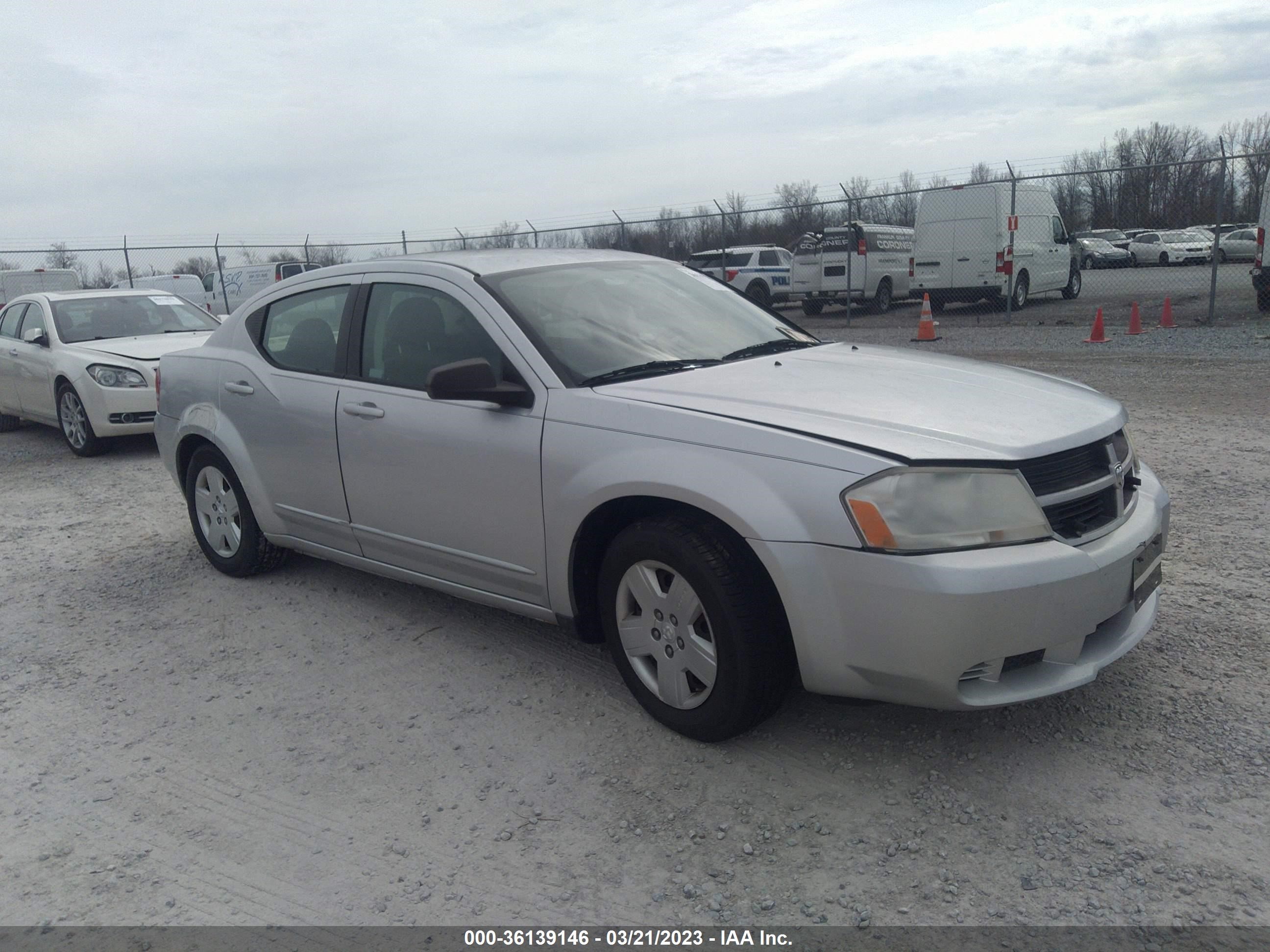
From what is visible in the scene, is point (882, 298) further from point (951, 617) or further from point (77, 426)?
point (951, 617)

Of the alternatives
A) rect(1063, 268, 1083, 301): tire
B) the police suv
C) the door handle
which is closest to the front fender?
the door handle

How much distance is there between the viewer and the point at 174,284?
2422 cm

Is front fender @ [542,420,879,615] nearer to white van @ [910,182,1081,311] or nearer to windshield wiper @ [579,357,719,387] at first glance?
windshield wiper @ [579,357,719,387]

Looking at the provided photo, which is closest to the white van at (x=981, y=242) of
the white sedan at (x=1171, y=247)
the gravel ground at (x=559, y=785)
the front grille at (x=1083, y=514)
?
the white sedan at (x=1171, y=247)

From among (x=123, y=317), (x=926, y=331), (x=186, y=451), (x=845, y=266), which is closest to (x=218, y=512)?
(x=186, y=451)

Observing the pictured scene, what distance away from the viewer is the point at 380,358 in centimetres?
430

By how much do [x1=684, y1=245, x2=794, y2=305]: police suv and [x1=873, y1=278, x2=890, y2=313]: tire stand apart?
1.92m

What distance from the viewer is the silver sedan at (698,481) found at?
282 cm

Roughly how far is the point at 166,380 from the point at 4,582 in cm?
145

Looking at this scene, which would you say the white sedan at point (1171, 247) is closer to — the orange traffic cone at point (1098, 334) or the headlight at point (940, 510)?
the orange traffic cone at point (1098, 334)

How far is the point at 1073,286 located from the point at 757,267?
6.84 m

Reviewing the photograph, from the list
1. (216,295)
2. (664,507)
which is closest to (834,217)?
(216,295)

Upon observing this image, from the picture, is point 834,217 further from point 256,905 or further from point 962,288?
point 256,905

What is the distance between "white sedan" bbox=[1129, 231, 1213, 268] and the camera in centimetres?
3103
